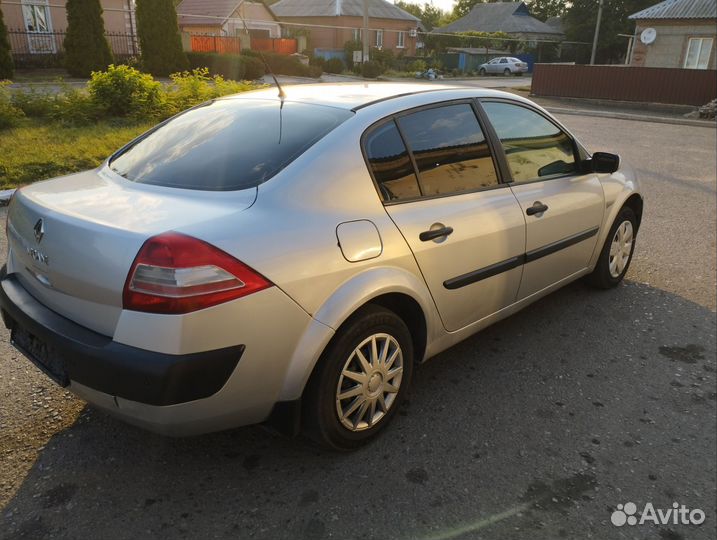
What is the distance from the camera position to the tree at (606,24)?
5097 centimetres

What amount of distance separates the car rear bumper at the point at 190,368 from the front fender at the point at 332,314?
20 mm

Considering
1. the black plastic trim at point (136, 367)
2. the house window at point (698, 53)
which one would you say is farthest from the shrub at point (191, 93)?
the house window at point (698, 53)

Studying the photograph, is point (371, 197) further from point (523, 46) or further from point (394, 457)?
point (523, 46)

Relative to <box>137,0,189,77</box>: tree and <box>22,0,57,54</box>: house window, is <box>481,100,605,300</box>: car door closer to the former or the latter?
<box>137,0,189,77</box>: tree

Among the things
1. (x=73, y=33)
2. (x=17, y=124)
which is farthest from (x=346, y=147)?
(x=73, y=33)

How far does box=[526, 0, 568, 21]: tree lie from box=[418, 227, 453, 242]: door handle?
253 feet

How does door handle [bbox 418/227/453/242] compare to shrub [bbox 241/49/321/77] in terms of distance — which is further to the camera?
shrub [bbox 241/49/321/77]

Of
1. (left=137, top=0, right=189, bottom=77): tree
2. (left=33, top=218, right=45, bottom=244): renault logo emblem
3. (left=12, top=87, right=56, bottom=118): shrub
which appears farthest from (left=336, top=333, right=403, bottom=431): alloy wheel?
(left=137, top=0, right=189, bottom=77): tree

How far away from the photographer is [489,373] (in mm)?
3514

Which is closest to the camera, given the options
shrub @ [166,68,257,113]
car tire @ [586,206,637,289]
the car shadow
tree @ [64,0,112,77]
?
the car shadow

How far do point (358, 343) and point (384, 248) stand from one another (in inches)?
16.8

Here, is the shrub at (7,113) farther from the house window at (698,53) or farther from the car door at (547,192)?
the house window at (698,53)

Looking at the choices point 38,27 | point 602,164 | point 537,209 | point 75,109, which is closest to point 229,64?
point 38,27

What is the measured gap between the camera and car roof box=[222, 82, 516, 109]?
10.0 ft
